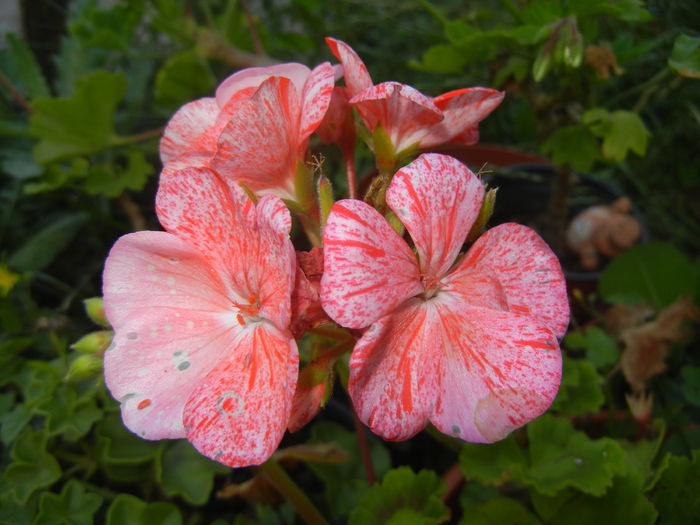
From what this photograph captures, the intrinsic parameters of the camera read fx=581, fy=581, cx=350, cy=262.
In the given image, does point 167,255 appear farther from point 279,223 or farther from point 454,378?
point 454,378

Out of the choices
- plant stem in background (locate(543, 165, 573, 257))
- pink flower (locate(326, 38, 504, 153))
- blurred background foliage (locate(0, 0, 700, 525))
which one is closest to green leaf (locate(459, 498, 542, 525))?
blurred background foliage (locate(0, 0, 700, 525))

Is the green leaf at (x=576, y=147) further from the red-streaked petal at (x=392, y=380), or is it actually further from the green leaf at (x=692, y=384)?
the red-streaked petal at (x=392, y=380)

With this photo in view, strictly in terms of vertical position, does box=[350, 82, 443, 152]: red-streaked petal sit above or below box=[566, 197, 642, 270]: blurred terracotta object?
above

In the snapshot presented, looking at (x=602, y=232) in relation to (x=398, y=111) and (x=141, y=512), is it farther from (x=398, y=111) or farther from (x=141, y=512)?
→ (x=141, y=512)

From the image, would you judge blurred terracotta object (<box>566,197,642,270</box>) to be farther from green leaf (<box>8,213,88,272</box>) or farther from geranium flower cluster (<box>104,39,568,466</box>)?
green leaf (<box>8,213,88,272</box>)

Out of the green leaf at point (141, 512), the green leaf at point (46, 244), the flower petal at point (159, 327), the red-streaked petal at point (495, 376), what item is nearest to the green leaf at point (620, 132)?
the red-streaked petal at point (495, 376)
